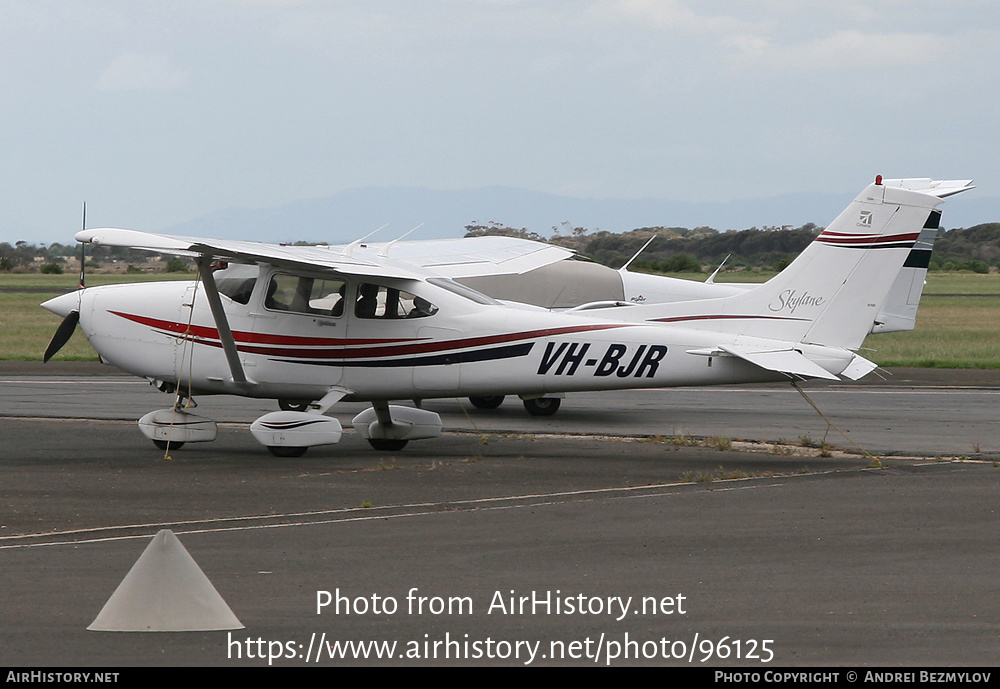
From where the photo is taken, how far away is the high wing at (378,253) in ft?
40.5

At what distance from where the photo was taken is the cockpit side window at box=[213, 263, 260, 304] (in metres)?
14.0

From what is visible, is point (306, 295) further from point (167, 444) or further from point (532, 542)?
point (532, 542)

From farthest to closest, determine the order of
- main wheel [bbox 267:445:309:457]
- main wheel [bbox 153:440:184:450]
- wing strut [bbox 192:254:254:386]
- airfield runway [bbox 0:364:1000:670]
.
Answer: main wheel [bbox 153:440:184:450] → main wheel [bbox 267:445:309:457] → wing strut [bbox 192:254:254:386] → airfield runway [bbox 0:364:1000:670]

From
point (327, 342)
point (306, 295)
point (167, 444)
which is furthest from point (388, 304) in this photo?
point (167, 444)

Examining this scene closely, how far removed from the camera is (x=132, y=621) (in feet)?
20.7

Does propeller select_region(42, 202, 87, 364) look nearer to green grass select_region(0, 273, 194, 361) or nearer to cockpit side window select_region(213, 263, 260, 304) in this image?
cockpit side window select_region(213, 263, 260, 304)

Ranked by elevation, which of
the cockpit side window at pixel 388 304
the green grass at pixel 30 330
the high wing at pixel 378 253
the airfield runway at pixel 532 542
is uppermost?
the high wing at pixel 378 253

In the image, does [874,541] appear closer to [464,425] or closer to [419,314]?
[419,314]

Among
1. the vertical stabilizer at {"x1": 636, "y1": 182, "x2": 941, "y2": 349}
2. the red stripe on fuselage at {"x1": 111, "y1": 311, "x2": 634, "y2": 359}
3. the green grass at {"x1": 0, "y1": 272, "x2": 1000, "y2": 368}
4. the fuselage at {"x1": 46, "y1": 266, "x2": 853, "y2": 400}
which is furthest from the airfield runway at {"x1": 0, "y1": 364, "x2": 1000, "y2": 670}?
the green grass at {"x1": 0, "y1": 272, "x2": 1000, "y2": 368}

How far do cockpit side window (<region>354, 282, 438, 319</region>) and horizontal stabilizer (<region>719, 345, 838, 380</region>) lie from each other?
330cm

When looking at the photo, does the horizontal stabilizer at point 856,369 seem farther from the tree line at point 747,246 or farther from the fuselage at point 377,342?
the tree line at point 747,246

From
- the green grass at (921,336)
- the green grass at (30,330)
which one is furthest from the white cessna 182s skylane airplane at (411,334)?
the green grass at (30,330)

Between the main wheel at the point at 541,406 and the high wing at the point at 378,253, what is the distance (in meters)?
1.86

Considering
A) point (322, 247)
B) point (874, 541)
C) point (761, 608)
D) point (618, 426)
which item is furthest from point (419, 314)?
point (761, 608)
